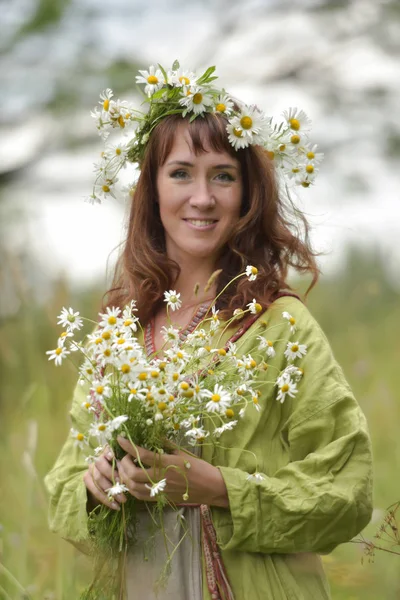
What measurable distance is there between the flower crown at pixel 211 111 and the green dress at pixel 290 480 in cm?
41

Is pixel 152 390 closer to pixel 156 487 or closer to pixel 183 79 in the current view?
pixel 156 487

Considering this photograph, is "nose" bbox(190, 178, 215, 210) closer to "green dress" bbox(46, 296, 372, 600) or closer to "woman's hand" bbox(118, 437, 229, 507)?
"green dress" bbox(46, 296, 372, 600)

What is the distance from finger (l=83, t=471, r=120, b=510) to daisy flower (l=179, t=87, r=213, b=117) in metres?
0.93

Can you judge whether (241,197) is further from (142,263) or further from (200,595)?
(200,595)

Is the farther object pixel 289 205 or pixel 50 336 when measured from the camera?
pixel 50 336

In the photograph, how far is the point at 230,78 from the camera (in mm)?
5031

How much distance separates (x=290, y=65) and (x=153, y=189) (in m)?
2.66

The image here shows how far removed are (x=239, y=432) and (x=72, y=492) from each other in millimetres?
472

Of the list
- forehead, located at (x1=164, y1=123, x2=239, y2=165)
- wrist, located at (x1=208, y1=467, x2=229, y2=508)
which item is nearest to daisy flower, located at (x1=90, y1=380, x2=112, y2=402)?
wrist, located at (x1=208, y1=467, x2=229, y2=508)

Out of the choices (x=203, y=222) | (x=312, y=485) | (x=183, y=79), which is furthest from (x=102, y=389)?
(x=183, y=79)

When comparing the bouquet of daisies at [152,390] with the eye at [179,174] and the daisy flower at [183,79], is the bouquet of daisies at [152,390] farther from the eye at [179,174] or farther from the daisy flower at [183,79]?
the daisy flower at [183,79]

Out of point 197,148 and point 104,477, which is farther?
point 197,148

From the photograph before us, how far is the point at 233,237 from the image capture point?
255 cm

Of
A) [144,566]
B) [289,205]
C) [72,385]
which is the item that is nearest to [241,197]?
[289,205]
